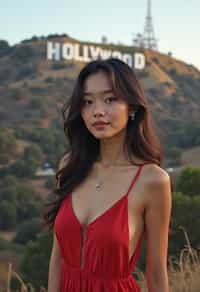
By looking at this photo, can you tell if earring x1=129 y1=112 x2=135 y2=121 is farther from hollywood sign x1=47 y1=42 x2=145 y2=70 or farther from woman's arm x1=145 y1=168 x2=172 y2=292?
hollywood sign x1=47 y1=42 x2=145 y2=70

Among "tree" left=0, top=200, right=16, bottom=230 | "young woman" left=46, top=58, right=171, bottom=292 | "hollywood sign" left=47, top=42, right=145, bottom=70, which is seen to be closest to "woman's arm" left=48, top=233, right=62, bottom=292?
"young woman" left=46, top=58, right=171, bottom=292

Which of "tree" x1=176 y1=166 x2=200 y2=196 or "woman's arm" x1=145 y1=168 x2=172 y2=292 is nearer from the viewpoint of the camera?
"woman's arm" x1=145 y1=168 x2=172 y2=292

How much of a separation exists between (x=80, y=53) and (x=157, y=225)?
3318 inches

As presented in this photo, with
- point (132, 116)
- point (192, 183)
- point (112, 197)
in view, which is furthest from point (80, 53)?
point (112, 197)

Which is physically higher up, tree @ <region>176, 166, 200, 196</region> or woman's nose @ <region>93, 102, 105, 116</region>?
woman's nose @ <region>93, 102, 105, 116</region>

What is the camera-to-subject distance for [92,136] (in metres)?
2.74

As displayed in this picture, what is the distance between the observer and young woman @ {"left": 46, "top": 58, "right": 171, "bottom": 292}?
2.35m

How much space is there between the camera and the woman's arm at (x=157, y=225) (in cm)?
238

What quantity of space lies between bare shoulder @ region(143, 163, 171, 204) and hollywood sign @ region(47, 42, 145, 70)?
7710 centimetres

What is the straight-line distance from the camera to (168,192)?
242cm

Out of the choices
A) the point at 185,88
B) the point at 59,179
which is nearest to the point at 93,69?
the point at 59,179

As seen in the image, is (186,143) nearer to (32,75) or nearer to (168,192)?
(32,75)

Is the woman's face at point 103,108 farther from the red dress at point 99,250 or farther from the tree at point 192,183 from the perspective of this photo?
the tree at point 192,183

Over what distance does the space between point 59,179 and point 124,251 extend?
0.56 m
